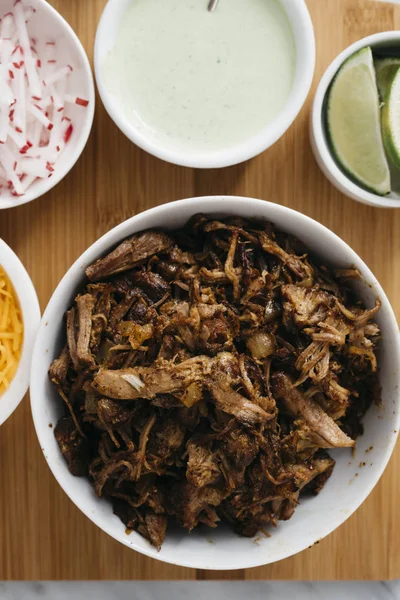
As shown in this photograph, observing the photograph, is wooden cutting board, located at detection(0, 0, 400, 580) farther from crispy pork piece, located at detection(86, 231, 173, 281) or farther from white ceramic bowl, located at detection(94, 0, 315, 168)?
crispy pork piece, located at detection(86, 231, 173, 281)

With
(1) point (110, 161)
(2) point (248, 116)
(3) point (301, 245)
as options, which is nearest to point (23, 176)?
(1) point (110, 161)

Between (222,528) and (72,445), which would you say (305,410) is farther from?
(72,445)

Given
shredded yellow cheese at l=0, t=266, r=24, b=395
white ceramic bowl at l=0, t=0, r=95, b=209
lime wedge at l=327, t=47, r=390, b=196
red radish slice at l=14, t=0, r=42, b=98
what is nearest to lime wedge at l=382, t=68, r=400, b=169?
lime wedge at l=327, t=47, r=390, b=196

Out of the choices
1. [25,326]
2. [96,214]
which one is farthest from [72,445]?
[96,214]

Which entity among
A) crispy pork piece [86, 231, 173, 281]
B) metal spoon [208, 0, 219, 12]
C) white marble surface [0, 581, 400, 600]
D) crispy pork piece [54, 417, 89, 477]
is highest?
metal spoon [208, 0, 219, 12]

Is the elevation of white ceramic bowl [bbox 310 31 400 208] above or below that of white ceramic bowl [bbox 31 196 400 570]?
above

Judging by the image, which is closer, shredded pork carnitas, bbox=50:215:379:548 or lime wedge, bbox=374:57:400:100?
shredded pork carnitas, bbox=50:215:379:548
